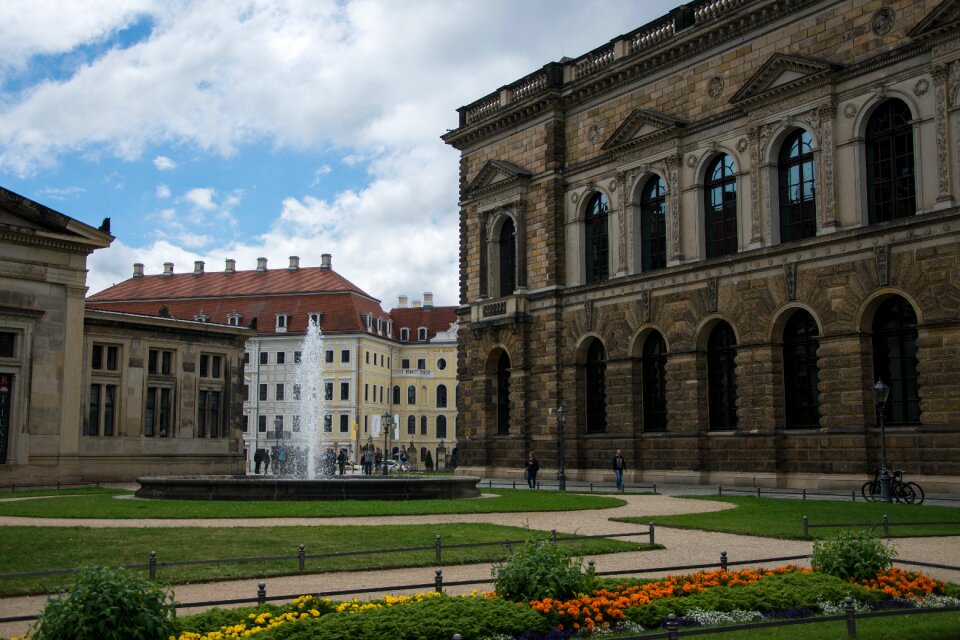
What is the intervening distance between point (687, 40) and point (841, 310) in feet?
47.8

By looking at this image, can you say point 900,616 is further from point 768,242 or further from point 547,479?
point 547,479

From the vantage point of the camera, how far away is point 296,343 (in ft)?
353

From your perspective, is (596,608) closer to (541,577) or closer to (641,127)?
(541,577)

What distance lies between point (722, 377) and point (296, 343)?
70741mm

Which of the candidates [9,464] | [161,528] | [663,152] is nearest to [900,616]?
[161,528]

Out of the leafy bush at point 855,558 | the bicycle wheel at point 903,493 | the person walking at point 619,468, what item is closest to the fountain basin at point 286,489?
the person walking at point 619,468

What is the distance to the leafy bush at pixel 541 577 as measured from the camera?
12297mm

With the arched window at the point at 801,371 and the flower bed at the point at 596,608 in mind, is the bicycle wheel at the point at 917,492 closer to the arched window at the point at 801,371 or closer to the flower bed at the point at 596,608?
the arched window at the point at 801,371

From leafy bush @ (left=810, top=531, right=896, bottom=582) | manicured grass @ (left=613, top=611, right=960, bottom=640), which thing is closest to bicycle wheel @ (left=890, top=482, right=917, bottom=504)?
leafy bush @ (left=810, top=531, right=896, bottom=582)

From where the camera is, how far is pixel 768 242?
40812 mm

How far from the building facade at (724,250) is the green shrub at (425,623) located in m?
26.5

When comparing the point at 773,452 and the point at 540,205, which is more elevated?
the point at 540,205

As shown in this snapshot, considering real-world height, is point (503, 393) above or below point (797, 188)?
below

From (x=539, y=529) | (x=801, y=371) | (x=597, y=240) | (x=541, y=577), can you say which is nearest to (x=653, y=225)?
(x=597, y=240)
